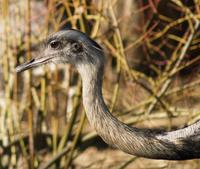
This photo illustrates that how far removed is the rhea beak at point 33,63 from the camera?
15.6ft

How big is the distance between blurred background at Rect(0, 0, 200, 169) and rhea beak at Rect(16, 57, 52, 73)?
1.12 m

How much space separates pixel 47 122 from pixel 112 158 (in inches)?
27.2

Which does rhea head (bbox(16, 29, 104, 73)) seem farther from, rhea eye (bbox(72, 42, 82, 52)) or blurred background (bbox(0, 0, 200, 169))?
blurred background (bbox(0, 0, 200, 169))

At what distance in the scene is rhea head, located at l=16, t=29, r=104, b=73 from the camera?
15.2 feet

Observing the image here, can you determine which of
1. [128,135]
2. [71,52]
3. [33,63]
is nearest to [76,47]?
[71,52]

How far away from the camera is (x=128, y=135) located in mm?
4547

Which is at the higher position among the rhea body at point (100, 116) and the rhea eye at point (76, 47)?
the rhea eye at point (76, 47)

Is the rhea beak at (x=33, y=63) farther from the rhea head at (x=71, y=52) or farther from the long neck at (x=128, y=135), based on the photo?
the long neck at (x=128, y=135)

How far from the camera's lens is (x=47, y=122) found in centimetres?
757

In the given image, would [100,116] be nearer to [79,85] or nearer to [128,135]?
[128,135]

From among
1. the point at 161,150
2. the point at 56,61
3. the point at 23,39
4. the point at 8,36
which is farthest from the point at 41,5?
the point at 161,150

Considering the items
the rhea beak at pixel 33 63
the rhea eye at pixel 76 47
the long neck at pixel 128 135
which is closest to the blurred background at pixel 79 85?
the rhea beak at pixel 33 63

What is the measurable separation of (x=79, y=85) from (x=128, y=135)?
5.92 ft

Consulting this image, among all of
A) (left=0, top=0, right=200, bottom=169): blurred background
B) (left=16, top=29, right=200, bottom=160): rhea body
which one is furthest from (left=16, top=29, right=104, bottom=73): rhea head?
(left=0, top=0, right=200, bottom=169): blurred background
